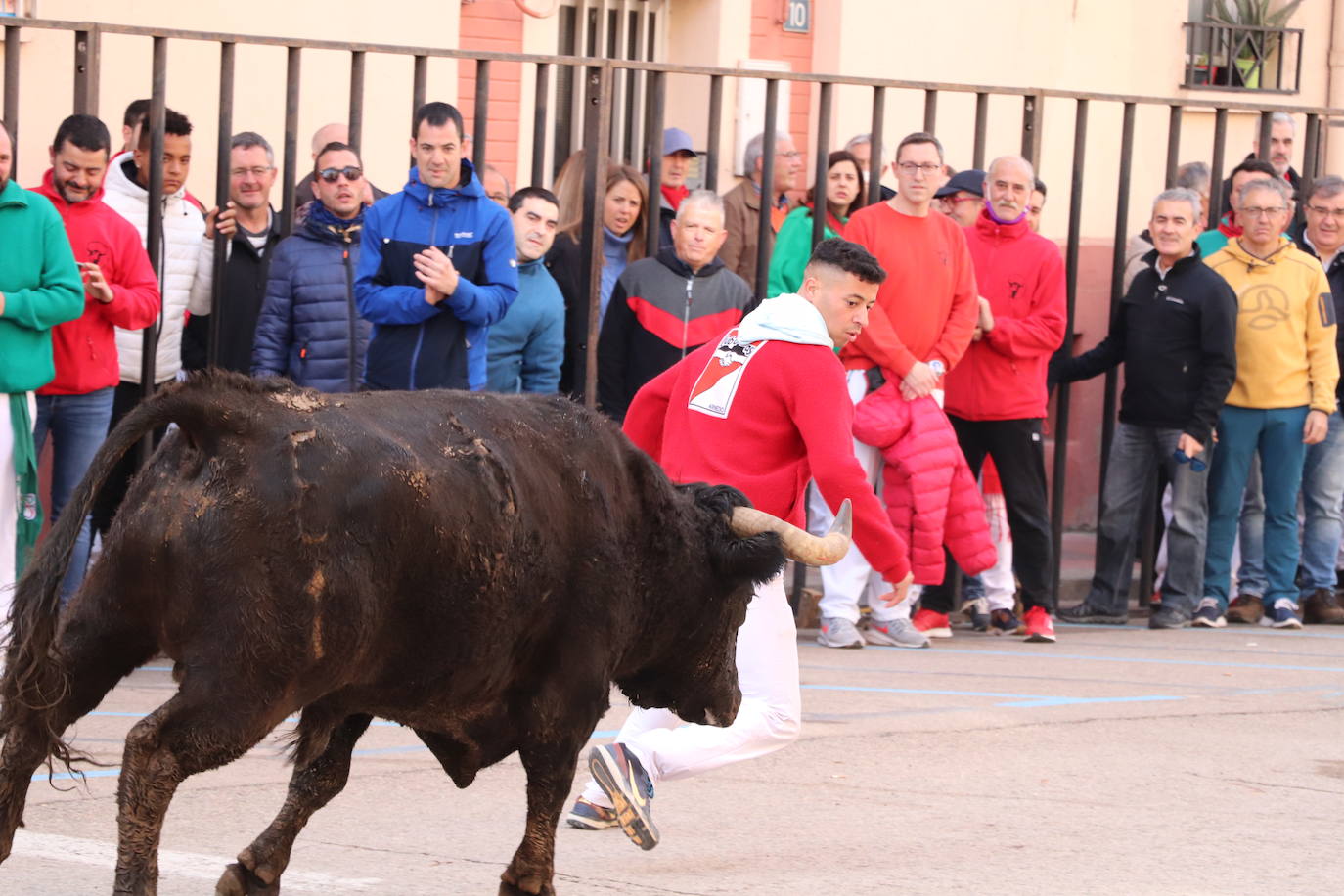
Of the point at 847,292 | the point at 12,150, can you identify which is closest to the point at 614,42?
the point at 12,150

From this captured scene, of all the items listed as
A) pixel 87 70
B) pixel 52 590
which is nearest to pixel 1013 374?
pixel 87 70

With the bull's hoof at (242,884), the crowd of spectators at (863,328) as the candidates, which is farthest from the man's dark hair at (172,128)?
the bull's hoof at (242,884)

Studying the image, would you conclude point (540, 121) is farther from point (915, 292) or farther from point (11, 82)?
point (11, 82)

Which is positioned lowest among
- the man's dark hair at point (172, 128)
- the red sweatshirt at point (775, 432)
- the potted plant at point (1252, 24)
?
the red sweatshirt at point (775, 432)

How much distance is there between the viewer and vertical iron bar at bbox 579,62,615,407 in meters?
9.74

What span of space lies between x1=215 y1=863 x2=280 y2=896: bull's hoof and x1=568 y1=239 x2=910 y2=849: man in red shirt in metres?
1.18

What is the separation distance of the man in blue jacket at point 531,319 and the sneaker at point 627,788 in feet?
11.7

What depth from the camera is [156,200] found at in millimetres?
8922

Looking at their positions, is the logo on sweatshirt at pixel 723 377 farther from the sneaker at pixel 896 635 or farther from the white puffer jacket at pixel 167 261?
the sneaker at pixel 896 635

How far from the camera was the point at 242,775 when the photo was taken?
21.8 feet

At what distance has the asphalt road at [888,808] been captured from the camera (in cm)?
550

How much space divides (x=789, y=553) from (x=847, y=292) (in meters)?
1.16

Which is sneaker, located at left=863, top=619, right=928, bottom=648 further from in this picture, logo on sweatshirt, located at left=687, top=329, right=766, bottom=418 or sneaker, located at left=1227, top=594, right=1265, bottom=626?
logo on sweatshirt, located at left=687, top=329, right=766, bottom=418

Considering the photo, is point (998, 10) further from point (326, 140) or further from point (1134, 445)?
point (326, 140)
